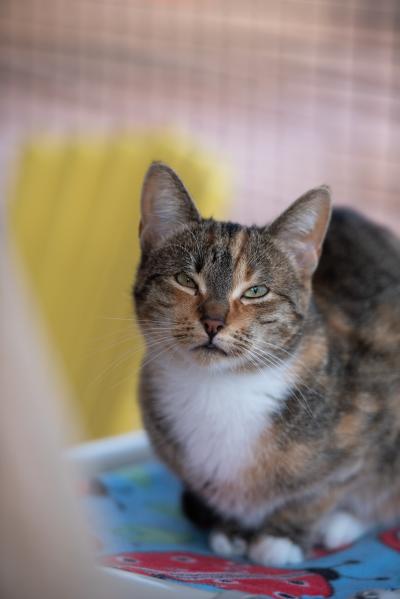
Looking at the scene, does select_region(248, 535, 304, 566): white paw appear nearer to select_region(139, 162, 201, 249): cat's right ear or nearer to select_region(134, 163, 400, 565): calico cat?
select_region(134, 163, 400, 565): calico cat

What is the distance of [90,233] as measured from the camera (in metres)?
2.38

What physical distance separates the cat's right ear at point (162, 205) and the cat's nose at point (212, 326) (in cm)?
18

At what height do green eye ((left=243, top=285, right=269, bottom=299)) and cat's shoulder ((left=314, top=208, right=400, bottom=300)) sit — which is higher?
green eye ((left=243, top=285, right=269, bottom=299))

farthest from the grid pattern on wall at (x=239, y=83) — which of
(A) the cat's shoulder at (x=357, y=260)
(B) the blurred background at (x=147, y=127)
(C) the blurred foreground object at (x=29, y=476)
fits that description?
(C) the blurred foreground object at (x=29, y=476)

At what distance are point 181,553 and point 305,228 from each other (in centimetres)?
49

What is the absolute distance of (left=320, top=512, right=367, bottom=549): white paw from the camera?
128cm

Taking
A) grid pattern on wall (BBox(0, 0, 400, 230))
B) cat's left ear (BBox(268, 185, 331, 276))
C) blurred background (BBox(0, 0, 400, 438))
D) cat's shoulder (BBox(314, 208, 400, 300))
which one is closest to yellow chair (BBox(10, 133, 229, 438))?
blurred background (BBox(0, 0, 400, 438))

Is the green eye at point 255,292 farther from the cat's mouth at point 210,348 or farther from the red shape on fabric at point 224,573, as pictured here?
the red shape on fabric at point 224,573

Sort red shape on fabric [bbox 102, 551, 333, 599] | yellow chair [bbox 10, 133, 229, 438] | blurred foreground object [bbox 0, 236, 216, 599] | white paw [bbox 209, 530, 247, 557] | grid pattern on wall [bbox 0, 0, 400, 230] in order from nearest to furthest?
blurred foreground object [bbox 0, 236, 216, 599] < red shape on fabric [bbox 102, 551, 333, 599] < white paw [bbox 209, 530, 247, 557] < yellow chair [bbox 10, 133, 229, 438] < grid pattern on wall [bbox 0, 0, 400, 230]

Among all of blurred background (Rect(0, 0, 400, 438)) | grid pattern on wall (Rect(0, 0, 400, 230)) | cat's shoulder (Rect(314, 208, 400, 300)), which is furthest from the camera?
grid pattern on wall (Rect(0, 0, 400, 230))

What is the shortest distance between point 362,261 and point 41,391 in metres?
1.06

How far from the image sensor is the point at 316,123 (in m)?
3.48

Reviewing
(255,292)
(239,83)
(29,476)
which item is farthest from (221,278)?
(239,83)

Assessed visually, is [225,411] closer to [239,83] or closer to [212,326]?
[212,326]
